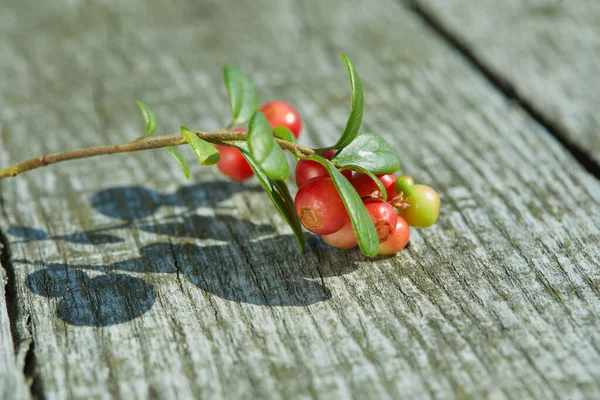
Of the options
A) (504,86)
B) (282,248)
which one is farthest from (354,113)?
(504,86)

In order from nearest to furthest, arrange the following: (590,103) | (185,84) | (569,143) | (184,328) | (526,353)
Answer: (526,353) < (184,328) < (569,143) < (590,103) < (185,84)

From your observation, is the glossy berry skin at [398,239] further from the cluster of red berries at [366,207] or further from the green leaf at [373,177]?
the green leaf at [373,177]

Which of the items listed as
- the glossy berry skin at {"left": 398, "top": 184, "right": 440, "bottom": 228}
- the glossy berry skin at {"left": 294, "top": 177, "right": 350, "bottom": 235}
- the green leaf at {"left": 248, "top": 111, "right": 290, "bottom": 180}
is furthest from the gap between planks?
the green leaf at {"left": 248, "top": 111, "right": 290, "bottom": 180}

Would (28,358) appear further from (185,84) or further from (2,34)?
(2,34)

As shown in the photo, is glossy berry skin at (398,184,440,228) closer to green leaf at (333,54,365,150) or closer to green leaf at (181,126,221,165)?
green leaf at (333,54,365,150)

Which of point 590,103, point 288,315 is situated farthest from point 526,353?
point 590,103
